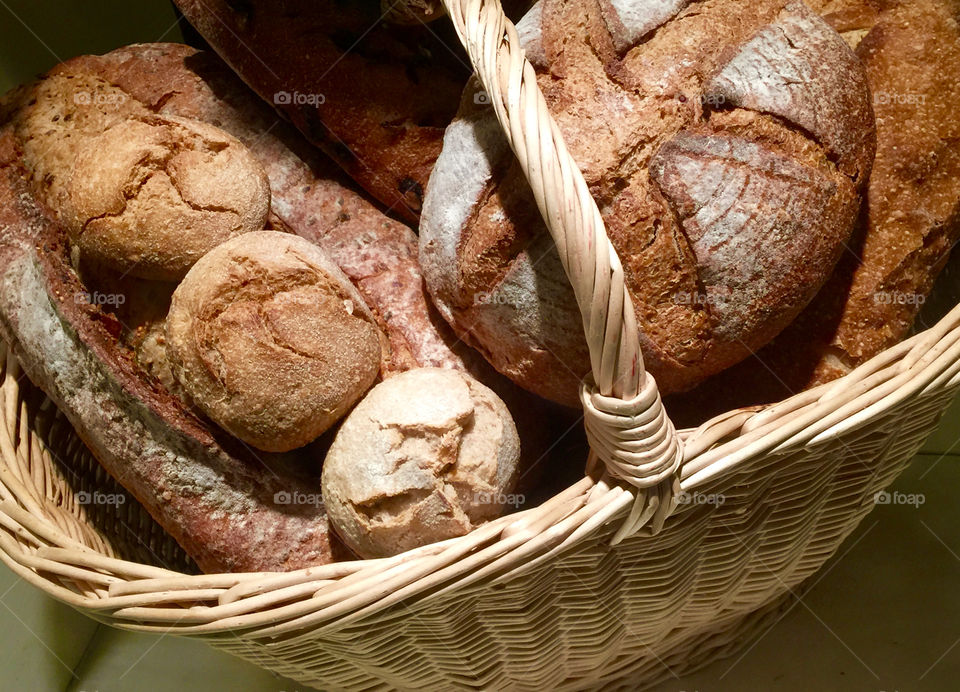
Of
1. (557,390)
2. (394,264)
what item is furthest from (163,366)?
(557,390)

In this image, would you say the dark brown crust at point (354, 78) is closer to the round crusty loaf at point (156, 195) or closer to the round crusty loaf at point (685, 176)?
the round crusty loaf at point (156, 195)

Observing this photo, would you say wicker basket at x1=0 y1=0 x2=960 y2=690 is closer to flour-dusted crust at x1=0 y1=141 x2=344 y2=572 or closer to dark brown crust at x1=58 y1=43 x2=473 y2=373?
flour-dusted crust at x1=0 y1=141 x2=344 y2=572

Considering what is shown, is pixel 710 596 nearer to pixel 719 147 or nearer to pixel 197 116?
pixel 719 147

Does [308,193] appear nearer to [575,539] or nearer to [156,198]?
[156,198]

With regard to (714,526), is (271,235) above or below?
above
